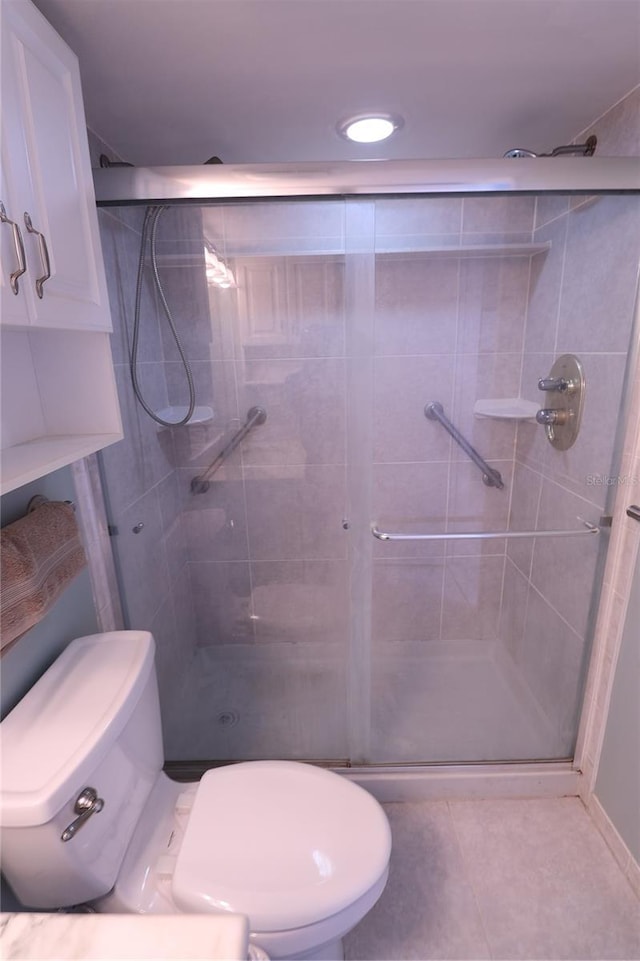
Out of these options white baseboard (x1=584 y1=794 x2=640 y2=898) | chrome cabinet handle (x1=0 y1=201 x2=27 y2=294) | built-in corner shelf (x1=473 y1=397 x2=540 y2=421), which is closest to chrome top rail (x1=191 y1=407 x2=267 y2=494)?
built-in corner shelf (x1=473 y1=397 x2=540 y2=421)

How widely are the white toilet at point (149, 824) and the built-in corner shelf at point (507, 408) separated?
1335 mm

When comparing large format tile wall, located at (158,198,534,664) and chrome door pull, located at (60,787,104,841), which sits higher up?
large format tile wall, located at (158,198,534,664)

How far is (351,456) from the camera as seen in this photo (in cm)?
148

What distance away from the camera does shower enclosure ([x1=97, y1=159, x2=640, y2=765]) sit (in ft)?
4.20

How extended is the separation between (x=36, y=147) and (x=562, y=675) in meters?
2.09

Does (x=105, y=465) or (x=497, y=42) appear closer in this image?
Answer: (x=497, y=42)

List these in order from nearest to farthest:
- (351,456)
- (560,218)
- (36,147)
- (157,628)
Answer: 1. (36,147)
2. (560,218)
3. (351,456)
4. (157,628)

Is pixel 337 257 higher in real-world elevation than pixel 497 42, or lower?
lower

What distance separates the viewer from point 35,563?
84cm

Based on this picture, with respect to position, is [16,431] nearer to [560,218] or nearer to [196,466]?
[196,466]

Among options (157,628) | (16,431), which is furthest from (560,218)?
(157,628)

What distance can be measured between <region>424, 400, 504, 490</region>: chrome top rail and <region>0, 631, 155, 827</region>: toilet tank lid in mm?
1276

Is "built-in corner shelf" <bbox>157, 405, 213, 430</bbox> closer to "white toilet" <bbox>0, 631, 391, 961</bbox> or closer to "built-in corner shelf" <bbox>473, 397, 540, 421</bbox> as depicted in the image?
"white toilet" <bbox>0, 631, 391, 961</bbox>

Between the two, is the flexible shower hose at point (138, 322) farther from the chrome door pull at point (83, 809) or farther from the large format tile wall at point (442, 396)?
the chrome door pull at point (83, 809)
